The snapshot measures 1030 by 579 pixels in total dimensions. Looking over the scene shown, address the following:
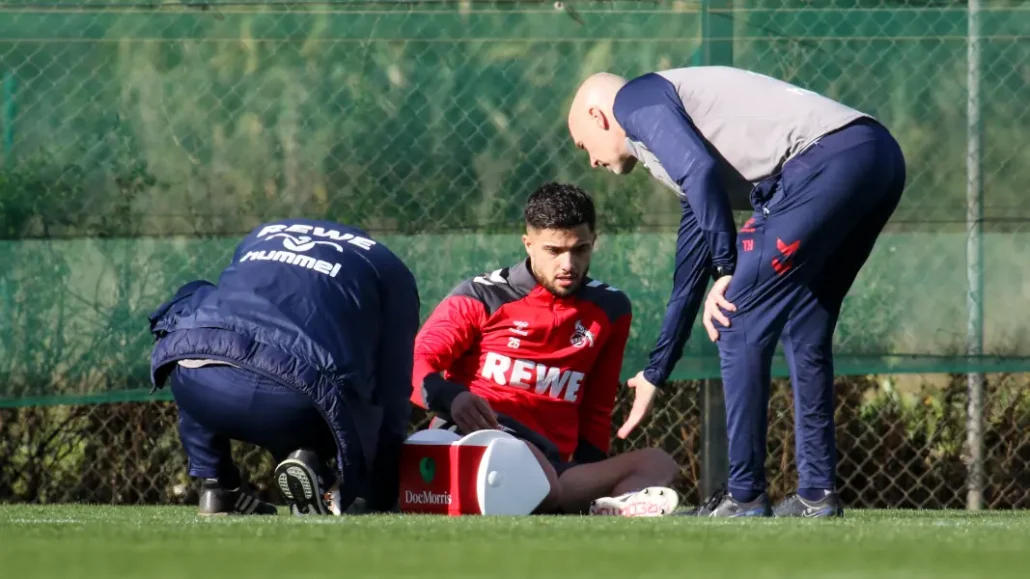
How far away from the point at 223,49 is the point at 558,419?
6.85ft

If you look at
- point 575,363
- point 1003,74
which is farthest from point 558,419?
point 1003,74

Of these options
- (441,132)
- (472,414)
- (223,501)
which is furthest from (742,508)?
(441,132)

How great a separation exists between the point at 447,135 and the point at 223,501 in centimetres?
220

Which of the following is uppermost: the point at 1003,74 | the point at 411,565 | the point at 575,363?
the point at 1003,74

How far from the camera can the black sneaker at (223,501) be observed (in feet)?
15.5

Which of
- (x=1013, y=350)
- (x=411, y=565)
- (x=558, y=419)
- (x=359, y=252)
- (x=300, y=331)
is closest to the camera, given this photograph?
(x=411, y=565)

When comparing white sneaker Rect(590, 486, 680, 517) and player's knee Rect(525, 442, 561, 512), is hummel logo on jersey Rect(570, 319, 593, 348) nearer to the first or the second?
player's knee Rect(525, 442, 561, 512)

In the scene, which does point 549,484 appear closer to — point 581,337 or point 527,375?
point 527,375

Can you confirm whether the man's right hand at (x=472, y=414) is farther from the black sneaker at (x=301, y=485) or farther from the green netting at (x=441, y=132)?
the green netting at (x=441, y=132)

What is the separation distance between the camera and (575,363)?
5.59m

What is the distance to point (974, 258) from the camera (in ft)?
21.1

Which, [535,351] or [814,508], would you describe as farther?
[535,351]

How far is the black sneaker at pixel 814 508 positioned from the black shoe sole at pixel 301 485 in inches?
51.0

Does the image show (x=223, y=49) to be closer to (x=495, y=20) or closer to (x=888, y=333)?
(x=495, y=20)
